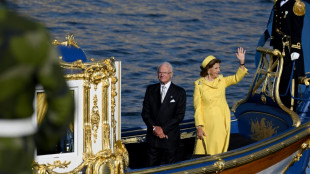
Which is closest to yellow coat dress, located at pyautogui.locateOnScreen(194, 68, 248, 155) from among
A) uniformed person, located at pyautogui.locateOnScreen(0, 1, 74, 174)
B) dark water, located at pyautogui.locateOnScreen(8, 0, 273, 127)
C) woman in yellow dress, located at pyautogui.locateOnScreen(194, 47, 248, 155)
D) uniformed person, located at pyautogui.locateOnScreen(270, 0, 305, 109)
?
woman in yellow dress, located at pyautogui.locateOnScreen(194, 47, 248, 155)

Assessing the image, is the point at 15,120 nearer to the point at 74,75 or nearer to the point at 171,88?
the point at 74,75

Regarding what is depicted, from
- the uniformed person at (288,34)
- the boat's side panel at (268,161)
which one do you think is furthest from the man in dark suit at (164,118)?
the uniformed person at (288,34)

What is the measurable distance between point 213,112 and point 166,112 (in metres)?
0.53

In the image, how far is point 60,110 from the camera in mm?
2965

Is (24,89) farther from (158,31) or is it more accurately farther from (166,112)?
(158,31)

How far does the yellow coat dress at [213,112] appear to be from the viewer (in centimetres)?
704

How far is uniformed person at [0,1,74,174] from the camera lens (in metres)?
Result: 2.82

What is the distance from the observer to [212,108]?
23.3ft

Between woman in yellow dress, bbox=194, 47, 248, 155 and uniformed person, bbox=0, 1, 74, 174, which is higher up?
uniformed person, bbox=0, 1, 74, 174

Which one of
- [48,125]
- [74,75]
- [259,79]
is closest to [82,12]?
[259,79]

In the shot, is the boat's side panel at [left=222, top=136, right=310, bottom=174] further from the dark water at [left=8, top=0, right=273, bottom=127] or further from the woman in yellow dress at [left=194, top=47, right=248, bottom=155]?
the dark water at [left=8, top=0, right=273, bottom=127]

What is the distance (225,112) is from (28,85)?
4.45m

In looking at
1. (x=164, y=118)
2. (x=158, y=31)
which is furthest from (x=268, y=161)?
(x=158, y=31)

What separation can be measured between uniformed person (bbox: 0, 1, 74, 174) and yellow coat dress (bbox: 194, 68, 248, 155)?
410 cm
